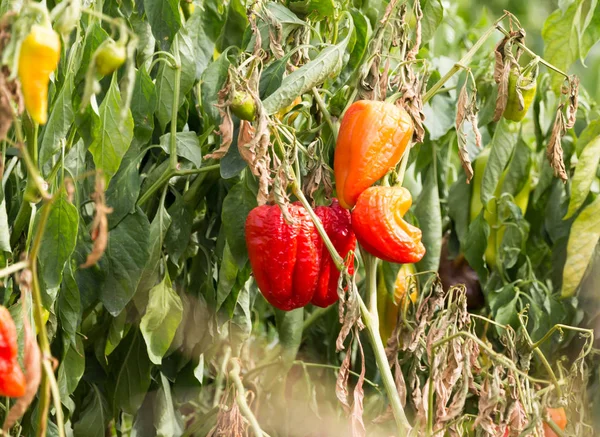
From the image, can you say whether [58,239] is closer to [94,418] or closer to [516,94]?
[94,418]

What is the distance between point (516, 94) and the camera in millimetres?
898

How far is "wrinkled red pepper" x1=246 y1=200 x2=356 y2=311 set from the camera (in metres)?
0.84

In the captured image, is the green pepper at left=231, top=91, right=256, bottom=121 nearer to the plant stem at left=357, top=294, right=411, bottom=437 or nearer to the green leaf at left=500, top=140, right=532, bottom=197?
the plant stem at left=357, top=294, right=411, bottom=437

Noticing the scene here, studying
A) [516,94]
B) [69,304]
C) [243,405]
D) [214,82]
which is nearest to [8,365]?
[243,405]

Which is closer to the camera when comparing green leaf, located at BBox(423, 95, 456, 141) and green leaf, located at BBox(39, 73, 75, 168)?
green leaf, located at BBox(39, 73, 75, 168)

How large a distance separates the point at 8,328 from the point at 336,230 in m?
Result: 0.42

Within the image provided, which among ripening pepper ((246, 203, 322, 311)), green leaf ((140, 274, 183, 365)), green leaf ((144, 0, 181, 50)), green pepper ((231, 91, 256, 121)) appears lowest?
green leaf ((140, 274, 183, 365))

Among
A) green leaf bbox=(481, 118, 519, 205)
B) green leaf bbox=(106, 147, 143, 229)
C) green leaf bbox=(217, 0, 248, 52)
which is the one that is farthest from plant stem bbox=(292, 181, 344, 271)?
green leaf bbox=(481, 118, 519, 205)

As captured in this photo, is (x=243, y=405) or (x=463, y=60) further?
(x=463, y=60)

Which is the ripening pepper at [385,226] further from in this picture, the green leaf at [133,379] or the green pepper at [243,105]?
the green leaf at [133,379]

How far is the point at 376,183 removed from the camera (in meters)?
0.89

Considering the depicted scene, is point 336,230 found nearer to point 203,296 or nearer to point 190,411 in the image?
point 203,296

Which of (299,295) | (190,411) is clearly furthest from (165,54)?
(190,411)

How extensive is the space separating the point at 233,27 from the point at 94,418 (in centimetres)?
56
